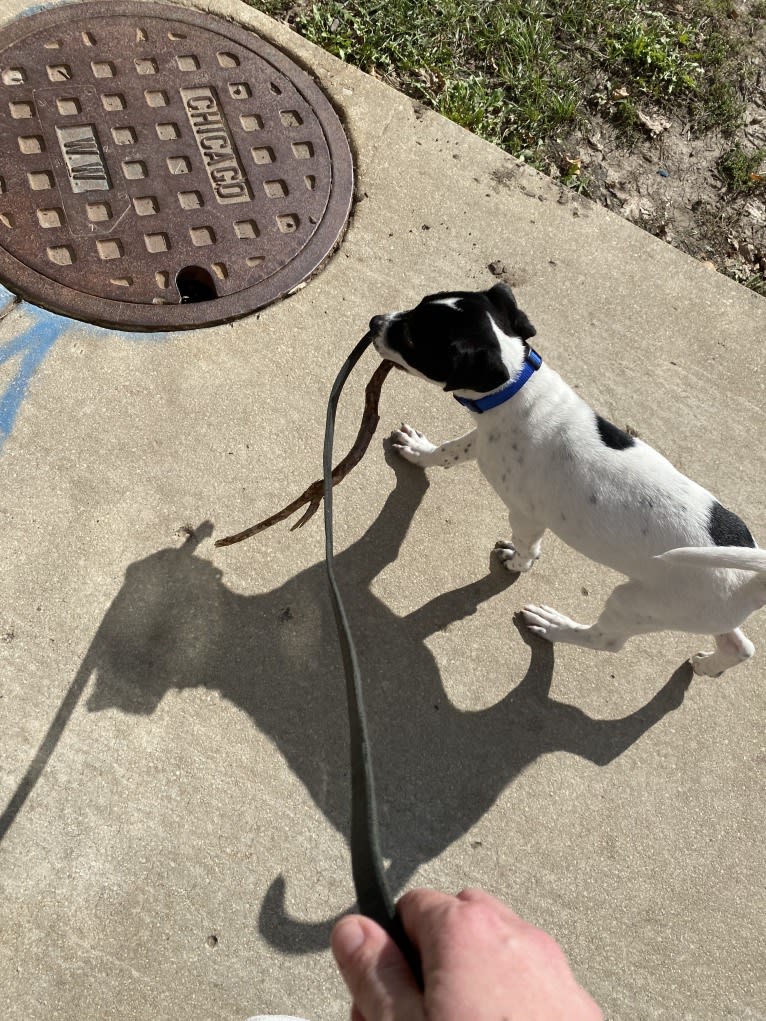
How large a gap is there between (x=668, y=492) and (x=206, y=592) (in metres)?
1.48

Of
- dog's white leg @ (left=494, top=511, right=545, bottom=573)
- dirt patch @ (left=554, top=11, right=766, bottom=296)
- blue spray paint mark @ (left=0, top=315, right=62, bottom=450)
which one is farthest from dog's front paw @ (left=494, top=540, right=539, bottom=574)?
dirt patch @ (left=554, top=11, right=766, bottom=296)

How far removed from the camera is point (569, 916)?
2736mm

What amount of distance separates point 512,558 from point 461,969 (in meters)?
2.03

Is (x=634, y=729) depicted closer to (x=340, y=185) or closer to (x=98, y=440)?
(x=98, y=440)

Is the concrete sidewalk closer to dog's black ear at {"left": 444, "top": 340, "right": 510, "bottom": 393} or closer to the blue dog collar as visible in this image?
the blue dog collar

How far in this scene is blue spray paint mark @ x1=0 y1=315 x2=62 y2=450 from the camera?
3.13 meters

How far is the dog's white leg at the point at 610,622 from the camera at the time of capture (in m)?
2.68

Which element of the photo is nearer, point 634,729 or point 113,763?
point 113,763

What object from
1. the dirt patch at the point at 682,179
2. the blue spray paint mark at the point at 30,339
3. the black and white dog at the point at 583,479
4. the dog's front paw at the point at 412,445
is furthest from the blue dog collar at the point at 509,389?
the dirt patch at the point at 682,179

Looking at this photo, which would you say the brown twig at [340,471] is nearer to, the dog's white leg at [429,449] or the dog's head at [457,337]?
the dog's head at [457,337]

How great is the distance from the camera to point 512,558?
3.20m

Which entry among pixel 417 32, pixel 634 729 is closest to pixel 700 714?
pixel 634 729

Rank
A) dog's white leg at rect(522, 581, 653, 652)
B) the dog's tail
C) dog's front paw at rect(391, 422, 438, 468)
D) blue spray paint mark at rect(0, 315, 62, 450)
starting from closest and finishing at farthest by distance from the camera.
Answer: the dog's tail < dog's white leg at rect(522, 581, 653, 652) < blue spray paint mark at rect(0, 315, 62, 450) < dog's front paw at rect(391, 422, 438, 468)

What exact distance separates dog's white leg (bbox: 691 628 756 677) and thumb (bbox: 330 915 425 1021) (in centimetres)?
179
